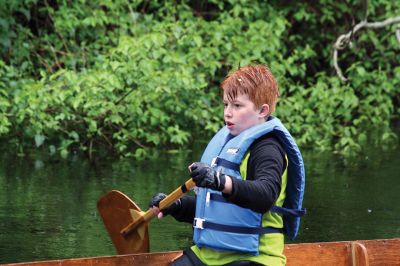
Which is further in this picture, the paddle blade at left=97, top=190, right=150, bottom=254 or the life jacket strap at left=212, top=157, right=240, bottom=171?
the paddle blade at left=97, top=190, right=150, bottom=254

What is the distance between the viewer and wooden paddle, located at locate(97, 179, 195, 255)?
471cm

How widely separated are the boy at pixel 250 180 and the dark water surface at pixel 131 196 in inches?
93.7

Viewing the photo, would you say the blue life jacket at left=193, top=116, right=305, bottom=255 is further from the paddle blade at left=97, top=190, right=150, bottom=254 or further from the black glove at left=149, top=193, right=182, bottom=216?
the paddle blade at left=97, top=190, right=150, bottom=254

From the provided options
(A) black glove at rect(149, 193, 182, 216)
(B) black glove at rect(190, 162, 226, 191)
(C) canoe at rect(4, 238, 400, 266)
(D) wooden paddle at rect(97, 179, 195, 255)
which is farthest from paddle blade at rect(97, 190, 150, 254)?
(B) black glove at rect(190, 162, 226, 191)

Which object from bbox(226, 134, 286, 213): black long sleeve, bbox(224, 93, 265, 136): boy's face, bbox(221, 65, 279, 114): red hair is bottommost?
bbox(226, 134, 286, 213): black long sleeve

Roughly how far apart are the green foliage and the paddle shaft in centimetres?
442

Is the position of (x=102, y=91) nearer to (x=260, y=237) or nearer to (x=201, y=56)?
(x=201, y=56)

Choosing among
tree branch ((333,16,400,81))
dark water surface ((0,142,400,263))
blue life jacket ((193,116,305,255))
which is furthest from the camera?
tree branch ((333,16,400,81))

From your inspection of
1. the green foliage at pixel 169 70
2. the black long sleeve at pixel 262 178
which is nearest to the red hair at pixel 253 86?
the black long sleeve at pixel 262 178

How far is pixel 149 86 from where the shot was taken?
9.62m

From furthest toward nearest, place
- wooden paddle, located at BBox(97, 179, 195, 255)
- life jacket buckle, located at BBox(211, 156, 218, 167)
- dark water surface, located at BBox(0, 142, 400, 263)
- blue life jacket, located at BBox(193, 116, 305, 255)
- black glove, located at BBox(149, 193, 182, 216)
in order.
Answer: dark water surface, located at BBox(0, 142, 400, 263)
wooden paddle, located at BBox(97, 179, 195, 255)
black glove, located at BBox(149, 193, 182, 216)
life jacket buckle, located at BBox(211, 156, 218, 167)
blue life jacket, located at BBox(193, 116, 305, 255)

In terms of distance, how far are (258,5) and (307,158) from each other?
2661 millimetres

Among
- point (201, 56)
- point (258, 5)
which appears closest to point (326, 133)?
point (201, 56)

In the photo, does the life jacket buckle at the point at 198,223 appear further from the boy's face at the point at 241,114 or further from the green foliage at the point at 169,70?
the green foliage at the point at 169,70
